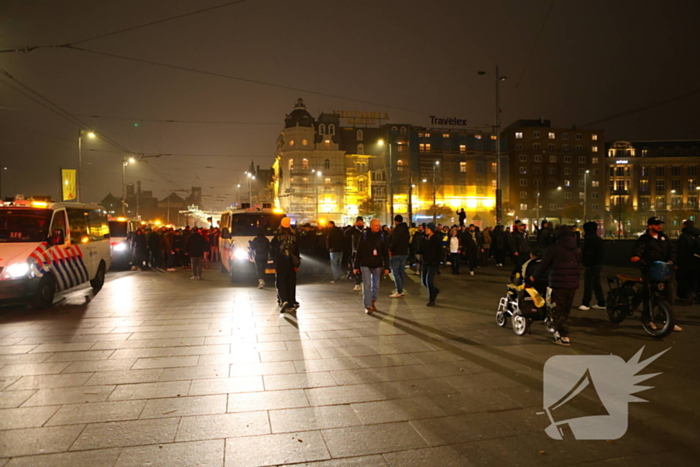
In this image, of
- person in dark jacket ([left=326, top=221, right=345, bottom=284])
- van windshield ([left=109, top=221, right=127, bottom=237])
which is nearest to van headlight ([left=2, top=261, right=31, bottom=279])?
person in dark jacket ([left=326, top=221, right=345, bottom=284])

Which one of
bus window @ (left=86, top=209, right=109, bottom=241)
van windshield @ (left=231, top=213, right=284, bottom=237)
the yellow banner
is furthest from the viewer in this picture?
the yellow banner

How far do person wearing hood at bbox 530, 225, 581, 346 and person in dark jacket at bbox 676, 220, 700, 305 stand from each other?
17.1ft

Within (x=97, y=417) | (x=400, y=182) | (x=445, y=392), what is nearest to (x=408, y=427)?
(x=445, y=392)

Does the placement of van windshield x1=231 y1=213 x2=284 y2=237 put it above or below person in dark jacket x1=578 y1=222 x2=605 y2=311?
above

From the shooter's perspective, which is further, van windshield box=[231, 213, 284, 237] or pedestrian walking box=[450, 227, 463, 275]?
pedestrian walking box=[450, 227, 463, 275]

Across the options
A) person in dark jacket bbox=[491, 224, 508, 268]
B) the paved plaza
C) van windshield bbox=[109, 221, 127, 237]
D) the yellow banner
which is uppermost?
the yellow banner

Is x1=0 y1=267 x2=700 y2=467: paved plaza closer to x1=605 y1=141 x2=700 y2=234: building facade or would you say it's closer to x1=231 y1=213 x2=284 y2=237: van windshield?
x1=231 y1=213 x2=284 y2=237: van windshield

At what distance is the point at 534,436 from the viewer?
4.18 m

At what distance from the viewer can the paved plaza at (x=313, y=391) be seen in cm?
389

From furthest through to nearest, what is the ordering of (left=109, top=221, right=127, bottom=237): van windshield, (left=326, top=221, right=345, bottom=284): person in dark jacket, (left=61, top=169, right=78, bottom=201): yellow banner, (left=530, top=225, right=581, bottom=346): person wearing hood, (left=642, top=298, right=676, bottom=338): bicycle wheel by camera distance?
(left=109, top=221, right=127, bottom=237): van windshield → (left=61, top=169, right=78, bottom=201): yellow banner → (left=326, top=221, right=345, bottom=284): person in dark jacket → (left=642, top=298, right=676, bottom=338): bicycle wheel → (left=530, top=225, right=581, bottom=346): person wearing hood

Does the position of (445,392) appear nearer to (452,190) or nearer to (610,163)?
(452,190)

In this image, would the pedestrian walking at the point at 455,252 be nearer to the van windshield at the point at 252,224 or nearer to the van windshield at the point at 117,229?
the van windshield at the point at 252,224

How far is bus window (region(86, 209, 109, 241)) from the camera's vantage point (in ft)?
45.4

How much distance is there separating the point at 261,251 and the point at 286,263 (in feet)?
14.3
